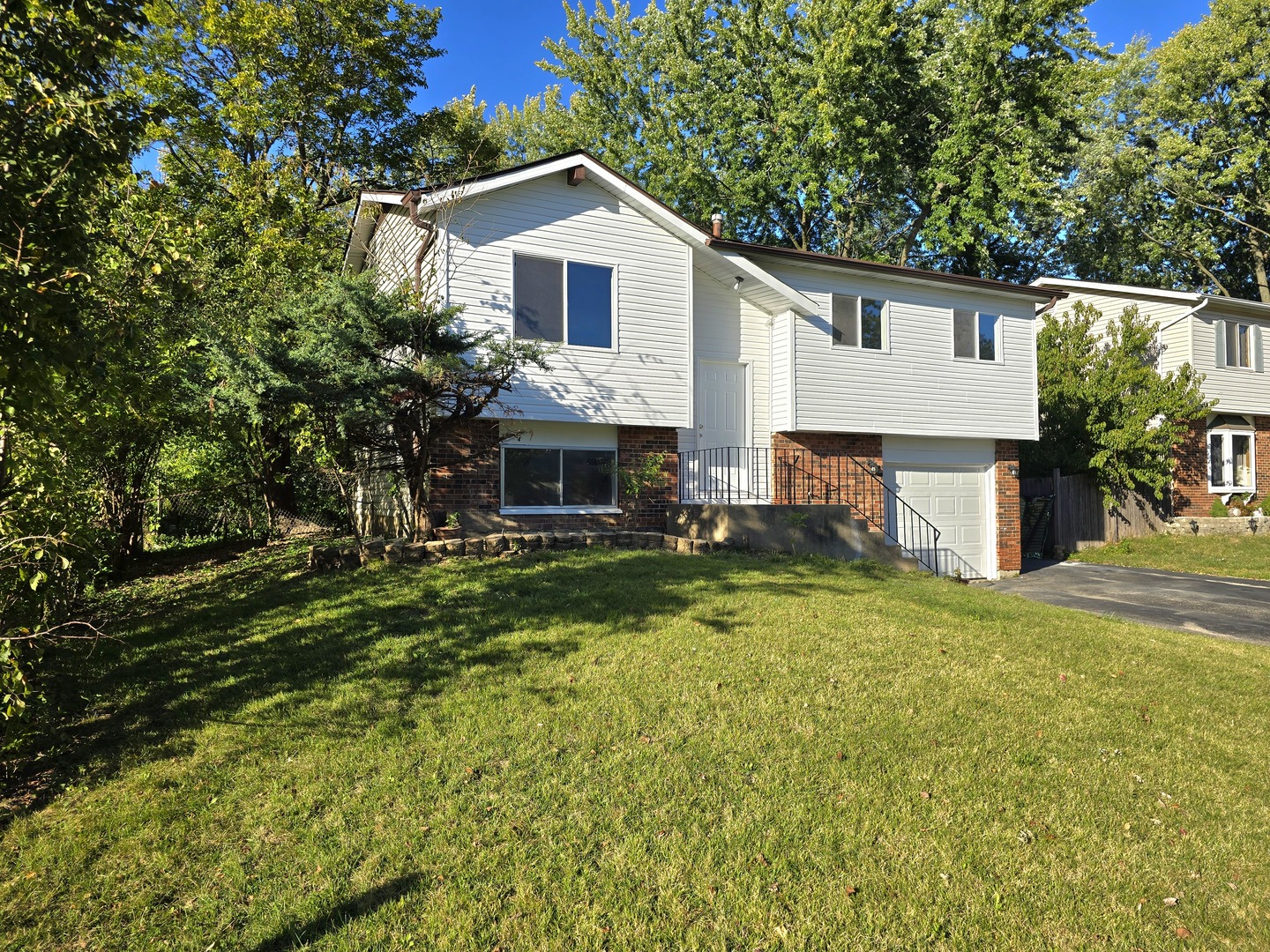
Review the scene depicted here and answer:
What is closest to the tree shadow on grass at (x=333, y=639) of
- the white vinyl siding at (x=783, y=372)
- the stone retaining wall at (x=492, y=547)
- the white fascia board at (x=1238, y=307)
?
Result: the stone retaining wall at (x=492, y=547)

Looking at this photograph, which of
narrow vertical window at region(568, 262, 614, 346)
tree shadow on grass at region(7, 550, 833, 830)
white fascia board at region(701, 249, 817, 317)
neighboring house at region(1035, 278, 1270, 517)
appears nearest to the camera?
tree shadow on grass at region(7, 550, 833, 830)

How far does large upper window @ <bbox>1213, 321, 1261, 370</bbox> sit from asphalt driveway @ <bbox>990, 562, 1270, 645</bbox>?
361 inches

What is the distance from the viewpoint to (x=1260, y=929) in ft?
12.0

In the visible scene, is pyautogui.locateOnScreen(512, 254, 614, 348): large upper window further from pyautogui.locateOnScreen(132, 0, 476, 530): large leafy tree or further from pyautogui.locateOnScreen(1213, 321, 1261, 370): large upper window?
pyautogui.locateOnScreen(1213, 321, 1261, 370): large upper window

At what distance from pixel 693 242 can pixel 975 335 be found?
23.7ft

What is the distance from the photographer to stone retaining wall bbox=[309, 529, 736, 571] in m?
9.79

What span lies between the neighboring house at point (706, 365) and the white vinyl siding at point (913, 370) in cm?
4

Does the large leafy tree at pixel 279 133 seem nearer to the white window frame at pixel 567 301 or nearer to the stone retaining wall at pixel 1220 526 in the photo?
A: the white window frame at pixel 567 301

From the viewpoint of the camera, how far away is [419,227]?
11906 millimetres

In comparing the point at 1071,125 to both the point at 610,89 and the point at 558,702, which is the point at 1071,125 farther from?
the point at 558,702

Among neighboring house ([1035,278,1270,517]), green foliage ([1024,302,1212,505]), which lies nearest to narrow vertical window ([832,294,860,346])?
green foliage ([1024,302,1212,505])

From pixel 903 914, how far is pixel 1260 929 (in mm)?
1713

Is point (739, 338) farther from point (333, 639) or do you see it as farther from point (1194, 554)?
point (1194, 554)

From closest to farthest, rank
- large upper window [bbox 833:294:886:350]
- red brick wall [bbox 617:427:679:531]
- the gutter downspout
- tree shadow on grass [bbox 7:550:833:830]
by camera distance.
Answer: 1. tree shadow on grass [bbox 7:550:833:830]
2. the gutter downspout
3. red brick wall [bbox 617:427:679:531]
4. large upper window [bbox 833:294:886:350]
